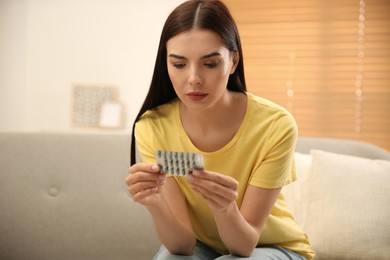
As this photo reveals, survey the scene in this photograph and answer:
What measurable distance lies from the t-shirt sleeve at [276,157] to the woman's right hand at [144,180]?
0.91 feet

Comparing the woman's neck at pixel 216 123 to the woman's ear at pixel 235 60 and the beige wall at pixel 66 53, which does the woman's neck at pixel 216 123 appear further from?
the beige wall at pixel 66 53

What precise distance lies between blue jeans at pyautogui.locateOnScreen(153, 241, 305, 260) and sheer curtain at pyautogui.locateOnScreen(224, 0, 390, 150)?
263 cm

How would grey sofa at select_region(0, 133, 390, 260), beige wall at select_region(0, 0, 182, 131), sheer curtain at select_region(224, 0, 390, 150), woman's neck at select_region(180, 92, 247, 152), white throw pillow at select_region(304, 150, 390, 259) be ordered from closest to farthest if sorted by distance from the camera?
woman's neck at select_region(180, 92, 247, 152), white throw pillow at select_region(304, 150, 390, 259), grey sofa at select_region(0, 133, 390, 260), sheer curtain at select_region(224, 0, 390, 150), beige wall at select_region(0, 0, 182, 131)

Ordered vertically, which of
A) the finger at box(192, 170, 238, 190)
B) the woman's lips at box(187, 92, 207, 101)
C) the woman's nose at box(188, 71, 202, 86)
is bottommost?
the finger at box(192, 170, 238, 190)

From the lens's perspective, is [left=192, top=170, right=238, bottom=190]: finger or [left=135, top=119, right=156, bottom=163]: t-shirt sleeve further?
[left=135, top=119, right=156, bottom=163]: t-shirt sleeve

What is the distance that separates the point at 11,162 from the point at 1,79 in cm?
272

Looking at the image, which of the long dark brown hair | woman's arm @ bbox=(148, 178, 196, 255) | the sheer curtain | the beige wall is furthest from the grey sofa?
the beige wall

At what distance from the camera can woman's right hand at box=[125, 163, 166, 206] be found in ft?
3.86

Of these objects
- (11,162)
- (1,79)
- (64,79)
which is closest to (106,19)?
(64,79)

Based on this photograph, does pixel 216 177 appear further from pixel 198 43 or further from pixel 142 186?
pixel 198 43

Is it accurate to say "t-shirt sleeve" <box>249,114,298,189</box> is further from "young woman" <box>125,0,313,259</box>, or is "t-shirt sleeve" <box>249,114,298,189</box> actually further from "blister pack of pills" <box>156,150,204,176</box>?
"blister pack of pills" <box>156,150,204,176</box>

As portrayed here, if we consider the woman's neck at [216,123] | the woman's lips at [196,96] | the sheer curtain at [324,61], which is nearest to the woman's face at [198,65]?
the woman's lips at [196,96]

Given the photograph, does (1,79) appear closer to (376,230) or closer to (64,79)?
(64,79)

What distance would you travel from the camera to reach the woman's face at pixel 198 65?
4.12ft
